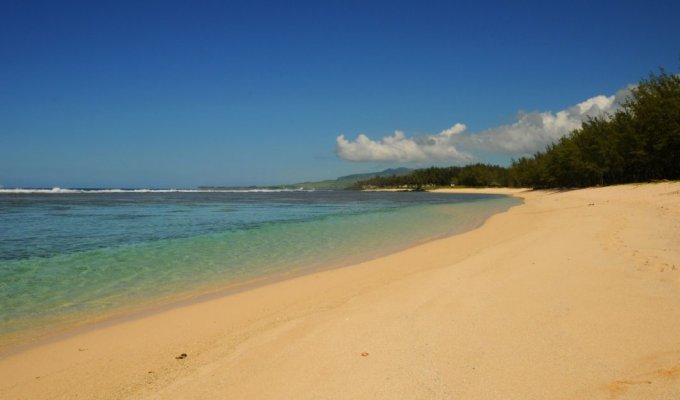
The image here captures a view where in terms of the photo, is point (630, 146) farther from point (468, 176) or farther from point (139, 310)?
point (468, 176)

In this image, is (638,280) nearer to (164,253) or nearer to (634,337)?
(634,337)

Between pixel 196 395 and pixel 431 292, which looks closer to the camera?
pixel 196 395

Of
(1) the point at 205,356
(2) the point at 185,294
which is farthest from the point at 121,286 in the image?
(1) the point at 205,356

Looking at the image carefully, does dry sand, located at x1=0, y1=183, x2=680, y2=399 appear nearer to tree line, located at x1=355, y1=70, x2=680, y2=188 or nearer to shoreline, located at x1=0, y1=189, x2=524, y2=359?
shoreline, located at x1=0, y1=189, x2=524, y2=359

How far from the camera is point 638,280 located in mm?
6969

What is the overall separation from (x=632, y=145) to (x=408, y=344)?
188 feet

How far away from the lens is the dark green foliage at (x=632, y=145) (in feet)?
141

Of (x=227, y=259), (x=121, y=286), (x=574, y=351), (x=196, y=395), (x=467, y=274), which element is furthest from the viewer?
(x=227, y=259)

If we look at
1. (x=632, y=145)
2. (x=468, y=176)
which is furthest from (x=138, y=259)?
(x=468, y=176)

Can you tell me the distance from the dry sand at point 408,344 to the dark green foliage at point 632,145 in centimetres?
4473

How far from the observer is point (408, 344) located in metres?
4.84

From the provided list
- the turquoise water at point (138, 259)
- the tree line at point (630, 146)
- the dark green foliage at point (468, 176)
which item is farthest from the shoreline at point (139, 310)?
the dark green foliage at point (468, 176)

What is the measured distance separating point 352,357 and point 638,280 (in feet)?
18.3

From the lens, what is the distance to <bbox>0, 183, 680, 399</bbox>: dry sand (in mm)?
3850
